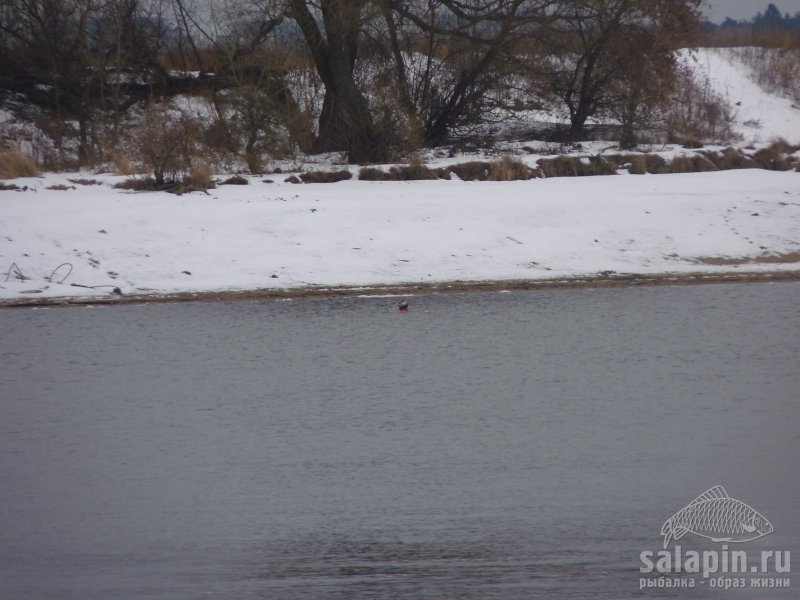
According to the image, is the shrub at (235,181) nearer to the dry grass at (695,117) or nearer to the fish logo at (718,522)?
the dry grass at (695,117)

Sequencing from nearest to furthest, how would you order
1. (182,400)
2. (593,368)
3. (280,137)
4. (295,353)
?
(182,400) < (593,368) < (295,353) < (280,137)

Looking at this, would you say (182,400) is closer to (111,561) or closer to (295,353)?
(295,353)

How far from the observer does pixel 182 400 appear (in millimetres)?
7484

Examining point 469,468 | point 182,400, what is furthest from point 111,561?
point 182,400

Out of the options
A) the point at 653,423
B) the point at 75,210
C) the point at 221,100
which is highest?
the point at 221,100

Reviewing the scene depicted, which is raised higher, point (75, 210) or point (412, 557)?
point (75, 210)

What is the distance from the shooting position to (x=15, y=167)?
56.0 feet

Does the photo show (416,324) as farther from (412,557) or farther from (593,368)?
(412,557)

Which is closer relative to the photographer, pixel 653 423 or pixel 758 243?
pixel 653 423

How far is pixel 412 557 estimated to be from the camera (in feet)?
15.4

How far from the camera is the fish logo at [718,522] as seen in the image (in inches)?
196

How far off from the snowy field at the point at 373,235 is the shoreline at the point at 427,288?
15cm

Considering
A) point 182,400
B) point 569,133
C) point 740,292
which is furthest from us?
point 569,133

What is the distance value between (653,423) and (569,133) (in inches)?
690
